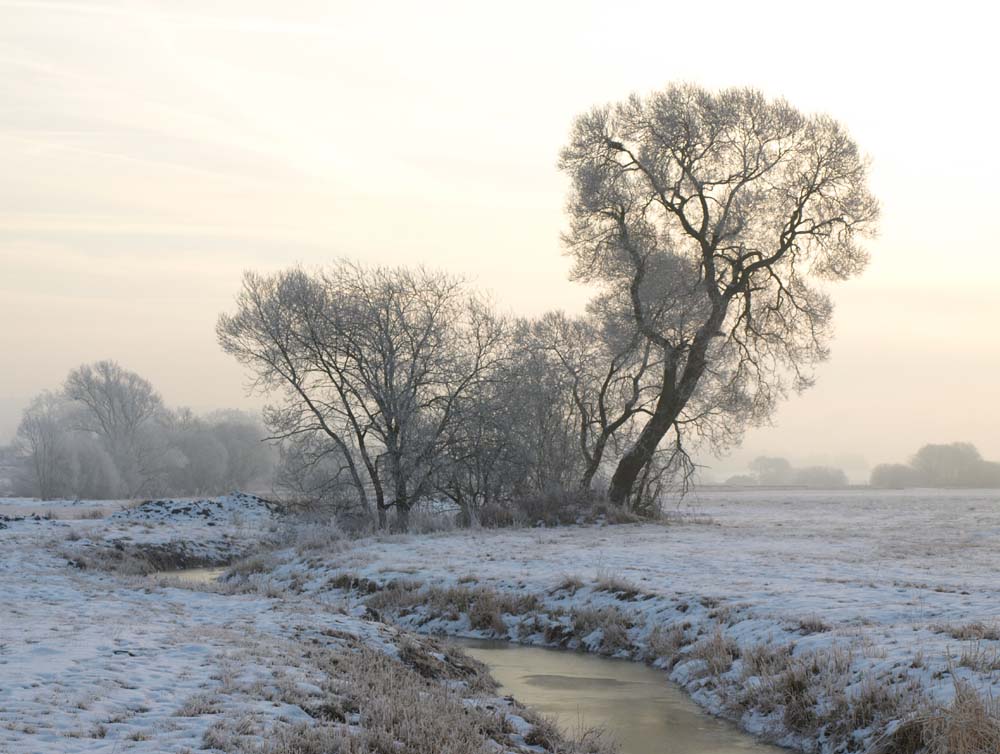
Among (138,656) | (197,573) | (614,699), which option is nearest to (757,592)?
(614,699)

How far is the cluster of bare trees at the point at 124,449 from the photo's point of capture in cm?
7694

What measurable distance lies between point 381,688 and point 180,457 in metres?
82.2

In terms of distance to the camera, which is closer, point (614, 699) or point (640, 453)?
point (614, 699)

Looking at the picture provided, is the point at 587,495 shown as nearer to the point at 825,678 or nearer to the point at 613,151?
the point at 613,151

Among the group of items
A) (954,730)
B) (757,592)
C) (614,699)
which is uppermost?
(757,592)

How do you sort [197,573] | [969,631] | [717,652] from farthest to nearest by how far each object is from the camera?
[197,573] → [717,652] → [969,631]

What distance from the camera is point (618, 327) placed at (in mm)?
33594

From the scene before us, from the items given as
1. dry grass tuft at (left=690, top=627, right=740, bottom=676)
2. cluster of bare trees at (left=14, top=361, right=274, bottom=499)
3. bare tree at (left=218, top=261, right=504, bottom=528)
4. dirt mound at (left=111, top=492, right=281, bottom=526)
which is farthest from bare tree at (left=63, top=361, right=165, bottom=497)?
dry grass tuft at (left=690, top=627, right=740, bottom=676)

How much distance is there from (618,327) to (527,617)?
17808 millimetres

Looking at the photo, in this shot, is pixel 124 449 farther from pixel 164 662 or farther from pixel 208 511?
pixel 164 662

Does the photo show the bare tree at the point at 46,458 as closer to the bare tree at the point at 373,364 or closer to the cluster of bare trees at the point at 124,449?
the cluster of bare trees at the point at 124,449

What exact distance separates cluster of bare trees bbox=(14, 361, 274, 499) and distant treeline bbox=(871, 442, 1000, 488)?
2477 inches

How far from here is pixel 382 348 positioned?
101 ft

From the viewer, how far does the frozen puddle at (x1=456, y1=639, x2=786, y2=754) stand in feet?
34.1
